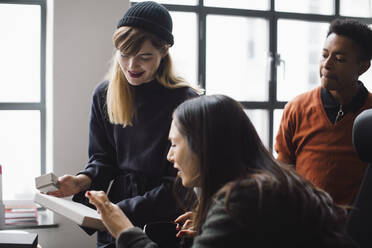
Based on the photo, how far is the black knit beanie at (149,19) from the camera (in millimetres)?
1517

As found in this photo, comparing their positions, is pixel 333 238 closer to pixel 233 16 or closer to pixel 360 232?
pixel 360 232

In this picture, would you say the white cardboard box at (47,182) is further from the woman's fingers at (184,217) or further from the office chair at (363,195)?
the office chair at (363,195)

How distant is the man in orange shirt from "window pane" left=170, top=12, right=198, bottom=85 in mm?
1179

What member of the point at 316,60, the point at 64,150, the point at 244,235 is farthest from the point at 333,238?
the point at 316,60

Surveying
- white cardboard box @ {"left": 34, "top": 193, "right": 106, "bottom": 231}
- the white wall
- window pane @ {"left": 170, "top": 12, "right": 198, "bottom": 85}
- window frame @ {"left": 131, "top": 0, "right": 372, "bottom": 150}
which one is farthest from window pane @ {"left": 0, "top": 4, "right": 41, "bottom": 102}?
white cardboard box @ {"left": 34, "top": 193, "right": 106, "bottom": 231}

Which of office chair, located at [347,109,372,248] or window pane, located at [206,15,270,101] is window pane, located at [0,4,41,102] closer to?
window pane, located at [206,15,270,101]

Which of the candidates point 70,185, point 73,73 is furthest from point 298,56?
point 70,185

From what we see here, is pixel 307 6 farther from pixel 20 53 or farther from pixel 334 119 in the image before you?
pixel 20 53

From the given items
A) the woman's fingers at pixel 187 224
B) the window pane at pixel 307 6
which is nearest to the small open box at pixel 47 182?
the woman's fingers at pixel 187 224

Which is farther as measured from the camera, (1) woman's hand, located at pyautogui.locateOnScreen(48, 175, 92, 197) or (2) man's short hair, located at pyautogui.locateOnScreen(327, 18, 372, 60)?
(2) man's short hair, located at pyautogui.locateOnScreen(327, 18, 372, 60)

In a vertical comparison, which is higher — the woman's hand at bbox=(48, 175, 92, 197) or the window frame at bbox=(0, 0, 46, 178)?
the window frame at bbox=(0, 0, 46, 178)

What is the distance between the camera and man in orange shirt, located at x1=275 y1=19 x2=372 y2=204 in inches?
71.2

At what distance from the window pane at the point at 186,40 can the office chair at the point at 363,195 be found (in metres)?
1.91

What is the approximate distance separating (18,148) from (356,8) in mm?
2642
